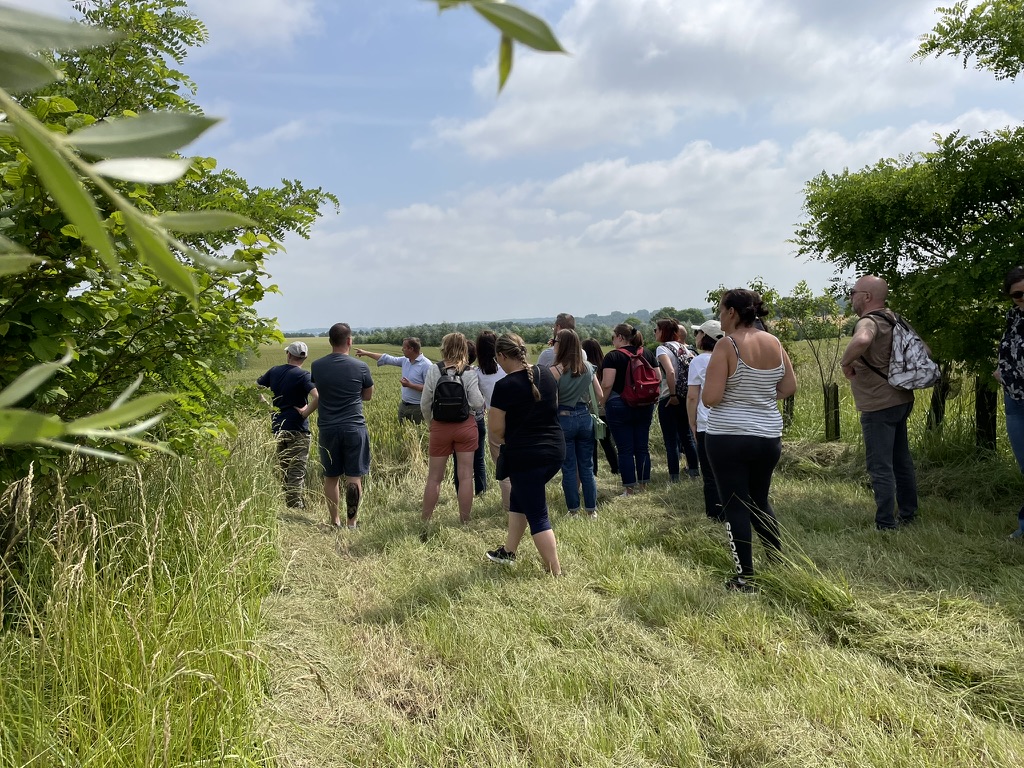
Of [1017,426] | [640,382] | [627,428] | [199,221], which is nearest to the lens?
[199,221]

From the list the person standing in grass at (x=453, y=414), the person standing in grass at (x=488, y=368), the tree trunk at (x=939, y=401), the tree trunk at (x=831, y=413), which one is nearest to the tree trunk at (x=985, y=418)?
the tree trunk at (x=939, y=401)

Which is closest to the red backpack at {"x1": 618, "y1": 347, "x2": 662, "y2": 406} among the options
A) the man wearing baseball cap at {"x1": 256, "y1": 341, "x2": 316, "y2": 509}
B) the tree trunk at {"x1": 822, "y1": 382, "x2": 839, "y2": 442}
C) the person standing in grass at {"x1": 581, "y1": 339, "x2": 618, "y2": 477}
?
the person standing in grass at {"x1": 581, "y1": 339, "x2": 618, "y2": 477}

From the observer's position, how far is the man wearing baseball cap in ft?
21.4

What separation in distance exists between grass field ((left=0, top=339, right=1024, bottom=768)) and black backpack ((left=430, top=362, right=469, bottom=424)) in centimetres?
115

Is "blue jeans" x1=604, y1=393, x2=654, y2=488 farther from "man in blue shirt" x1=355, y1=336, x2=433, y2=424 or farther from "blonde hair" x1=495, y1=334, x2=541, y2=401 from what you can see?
"man in blue shirt" x1=355, y1=336, x2=433, y2=424

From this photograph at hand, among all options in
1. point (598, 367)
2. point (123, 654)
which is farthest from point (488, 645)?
point (598, 367)

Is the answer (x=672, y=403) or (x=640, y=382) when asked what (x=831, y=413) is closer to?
(x=672, y=403)

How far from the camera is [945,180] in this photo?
215 inches

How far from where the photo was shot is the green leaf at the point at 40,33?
0.45m

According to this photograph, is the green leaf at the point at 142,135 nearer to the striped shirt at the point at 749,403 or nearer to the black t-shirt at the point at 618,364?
the striped shirt at the point at 749,403

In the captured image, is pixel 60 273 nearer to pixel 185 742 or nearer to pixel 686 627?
pixel 185 742

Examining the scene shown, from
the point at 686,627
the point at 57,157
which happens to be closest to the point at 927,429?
the point at 686,627

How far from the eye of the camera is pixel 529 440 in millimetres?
4426

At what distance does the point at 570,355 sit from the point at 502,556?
1.91 meters
